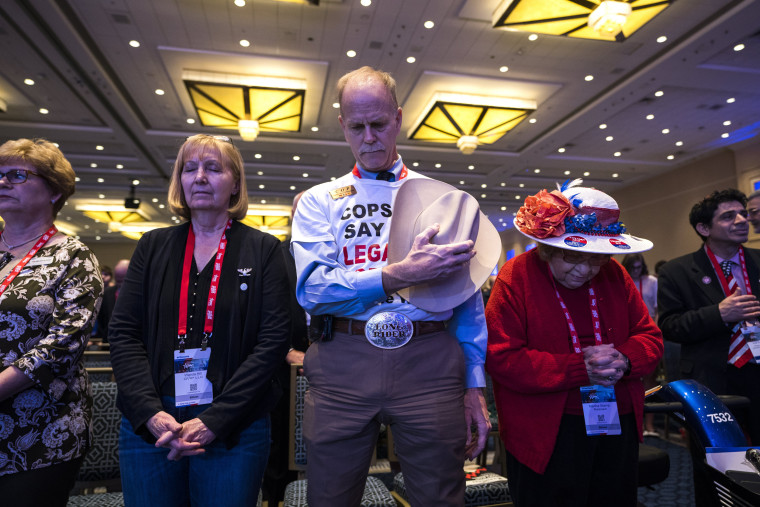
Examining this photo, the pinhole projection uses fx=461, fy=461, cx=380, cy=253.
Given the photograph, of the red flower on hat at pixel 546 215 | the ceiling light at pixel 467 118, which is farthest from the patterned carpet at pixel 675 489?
the ceiling light at pixel 467 118

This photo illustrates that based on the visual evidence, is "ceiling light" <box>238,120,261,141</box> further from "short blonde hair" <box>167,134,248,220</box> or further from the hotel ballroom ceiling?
"short blonde hair" <box>167,134,248,220</box>

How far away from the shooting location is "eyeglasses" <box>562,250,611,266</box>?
4.69 ft

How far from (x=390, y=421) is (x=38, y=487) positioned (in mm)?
1063

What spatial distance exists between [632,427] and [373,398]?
0.90 metres

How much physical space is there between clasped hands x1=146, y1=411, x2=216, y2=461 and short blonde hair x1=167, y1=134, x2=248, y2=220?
66cm

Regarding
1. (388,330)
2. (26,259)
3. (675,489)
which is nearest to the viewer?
(388,330)

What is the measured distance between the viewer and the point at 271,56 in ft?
26.4

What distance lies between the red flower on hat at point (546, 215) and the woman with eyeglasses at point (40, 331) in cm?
145

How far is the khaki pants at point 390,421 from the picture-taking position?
1.11 meters

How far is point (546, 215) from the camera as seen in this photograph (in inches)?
56.2

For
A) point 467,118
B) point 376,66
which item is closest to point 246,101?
point 376,66

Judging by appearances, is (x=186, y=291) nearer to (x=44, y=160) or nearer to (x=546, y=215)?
(x=44, y=160)

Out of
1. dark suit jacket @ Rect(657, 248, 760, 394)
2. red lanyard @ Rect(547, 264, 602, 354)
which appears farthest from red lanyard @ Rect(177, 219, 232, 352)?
dark suit jacket @ Rect(657, 248, 760, 394)

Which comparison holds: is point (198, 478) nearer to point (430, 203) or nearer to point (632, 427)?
point (430, 203)
